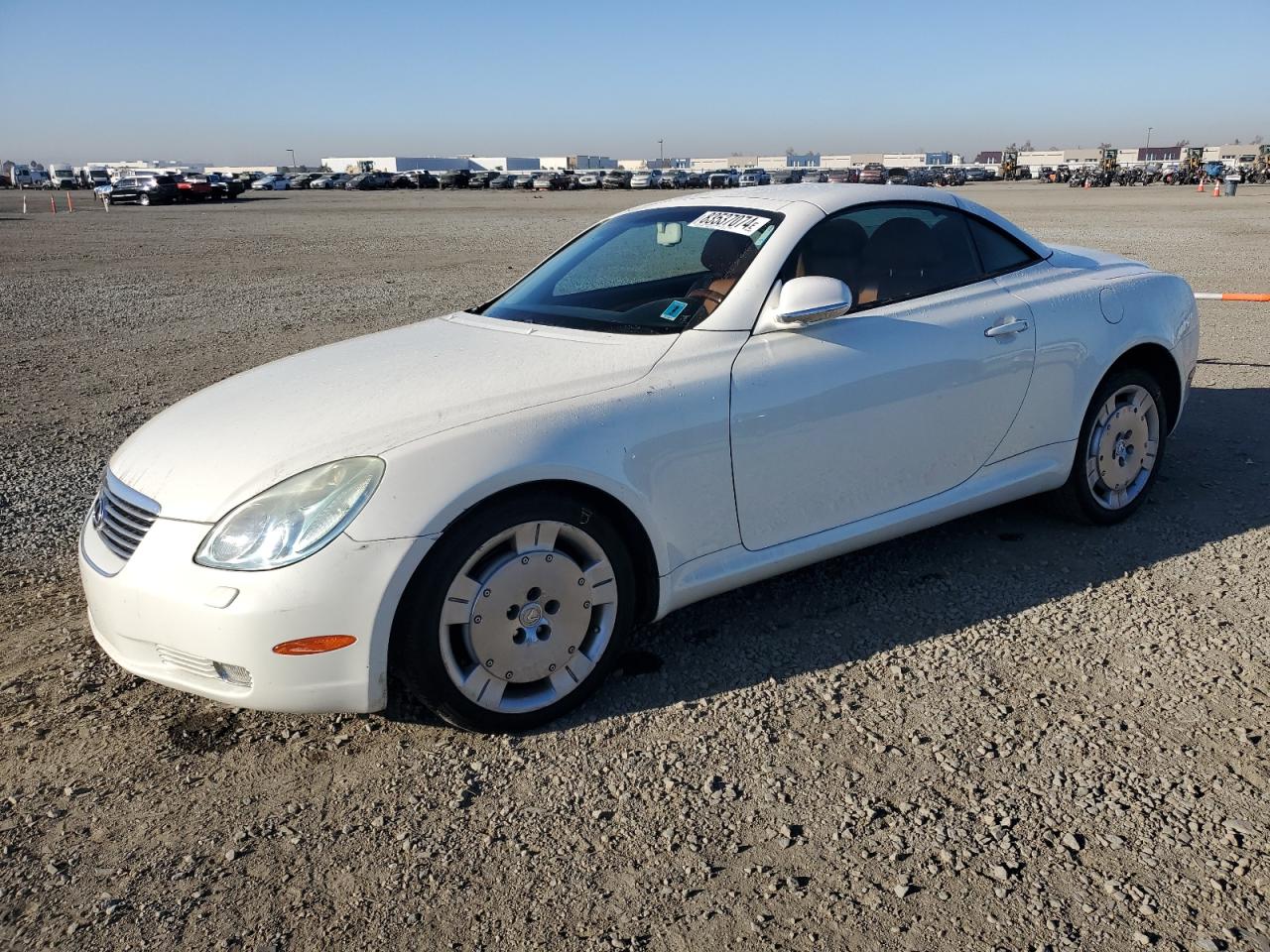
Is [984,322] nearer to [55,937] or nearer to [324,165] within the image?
[55,937]

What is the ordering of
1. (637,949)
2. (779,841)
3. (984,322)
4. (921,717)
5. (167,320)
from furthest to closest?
(167,320)
(984,322)
(921,717)
(779,841)
(637,949)

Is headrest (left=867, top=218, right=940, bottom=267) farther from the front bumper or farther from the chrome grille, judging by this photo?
the chrome grille

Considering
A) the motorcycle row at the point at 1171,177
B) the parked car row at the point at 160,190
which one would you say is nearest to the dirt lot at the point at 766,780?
the parked car row at the point at 160,190

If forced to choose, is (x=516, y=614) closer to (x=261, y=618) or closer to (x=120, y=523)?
(x=261, y=618)

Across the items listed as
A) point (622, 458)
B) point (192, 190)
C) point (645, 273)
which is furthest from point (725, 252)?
point (192, 190)

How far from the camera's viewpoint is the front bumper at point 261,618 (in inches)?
107

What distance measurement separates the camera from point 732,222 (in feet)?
12.9

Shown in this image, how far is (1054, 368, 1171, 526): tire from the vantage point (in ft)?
14.8

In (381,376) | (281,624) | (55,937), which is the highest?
(381,376)

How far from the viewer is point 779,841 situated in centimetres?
259

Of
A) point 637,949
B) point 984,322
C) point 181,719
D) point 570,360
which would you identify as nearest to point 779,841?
point 637,949

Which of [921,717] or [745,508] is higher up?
[745,508]

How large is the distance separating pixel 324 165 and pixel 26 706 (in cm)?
18253

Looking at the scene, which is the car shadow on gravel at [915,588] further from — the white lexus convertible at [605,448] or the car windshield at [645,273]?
the car windshield at [645,273]
